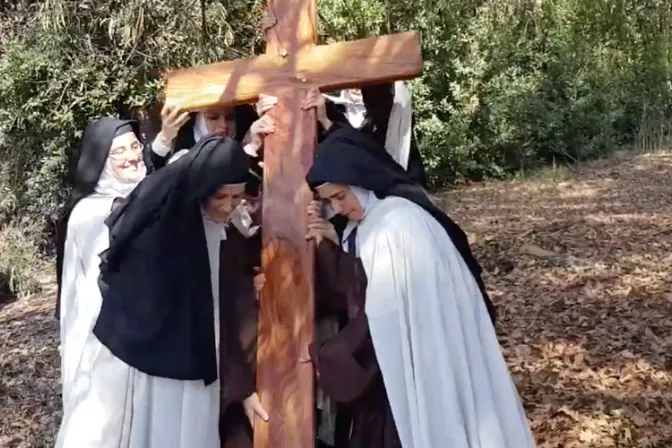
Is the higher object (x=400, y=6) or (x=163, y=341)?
(x=400, y=6)

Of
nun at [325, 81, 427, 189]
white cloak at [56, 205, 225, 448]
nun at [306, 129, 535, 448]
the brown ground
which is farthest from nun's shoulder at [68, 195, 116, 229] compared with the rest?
the brown ground

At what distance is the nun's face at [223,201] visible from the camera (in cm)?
313

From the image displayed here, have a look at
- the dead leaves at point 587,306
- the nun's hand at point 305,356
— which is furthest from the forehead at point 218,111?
the dead leaves at point 587,306

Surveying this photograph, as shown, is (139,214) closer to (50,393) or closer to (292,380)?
(292,380)

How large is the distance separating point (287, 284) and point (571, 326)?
3519mm

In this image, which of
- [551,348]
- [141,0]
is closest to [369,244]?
[551,348]

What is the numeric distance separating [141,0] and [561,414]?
644 centimetres

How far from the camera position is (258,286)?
131 inches

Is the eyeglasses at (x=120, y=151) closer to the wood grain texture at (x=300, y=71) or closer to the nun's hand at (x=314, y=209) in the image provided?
the wood grain texture at (x=300, y=71)

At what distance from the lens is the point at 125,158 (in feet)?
11.6

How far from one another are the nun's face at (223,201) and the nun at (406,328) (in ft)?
0.83

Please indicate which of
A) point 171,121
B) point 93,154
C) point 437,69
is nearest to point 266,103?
point 171,121

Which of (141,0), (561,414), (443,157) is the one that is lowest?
(561,414)

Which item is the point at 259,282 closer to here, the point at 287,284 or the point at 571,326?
the point at 287,284
